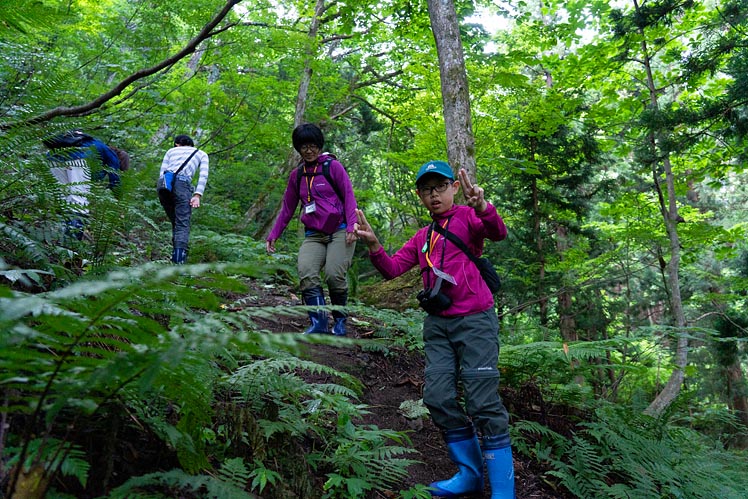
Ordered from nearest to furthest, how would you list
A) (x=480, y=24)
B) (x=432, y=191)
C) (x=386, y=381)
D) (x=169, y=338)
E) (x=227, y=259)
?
(x=169, y=338), (x=432, y=191), (x=386, y=381), (x=227, y=259), (x=480, y=24)

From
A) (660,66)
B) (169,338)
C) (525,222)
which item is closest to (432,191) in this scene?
(169,338)

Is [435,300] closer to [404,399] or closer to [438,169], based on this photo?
[438,169]

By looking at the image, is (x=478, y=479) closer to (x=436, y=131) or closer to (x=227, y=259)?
(x=227, y=259)

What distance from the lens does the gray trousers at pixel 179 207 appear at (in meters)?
6.84

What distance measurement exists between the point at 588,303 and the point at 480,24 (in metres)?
8.74

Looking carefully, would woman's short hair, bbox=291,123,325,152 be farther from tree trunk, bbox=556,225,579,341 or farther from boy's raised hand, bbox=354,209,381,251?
tree trunk, bbox=556,225,579,341

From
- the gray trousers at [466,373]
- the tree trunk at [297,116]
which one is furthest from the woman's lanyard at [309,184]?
the tree trunk at [297,116]

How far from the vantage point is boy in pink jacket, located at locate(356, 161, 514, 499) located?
302 centimetres

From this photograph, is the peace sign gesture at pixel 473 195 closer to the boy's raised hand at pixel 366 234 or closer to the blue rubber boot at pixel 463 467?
the boy's raised hand at pixel 366 234

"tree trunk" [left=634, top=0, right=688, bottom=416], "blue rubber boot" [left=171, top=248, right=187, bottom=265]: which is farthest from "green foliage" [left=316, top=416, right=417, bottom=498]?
"tree trunk" [left=634, top=0, right=688, bottom=416]

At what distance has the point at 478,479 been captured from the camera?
10.3 ft

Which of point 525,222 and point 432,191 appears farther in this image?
point 525,222

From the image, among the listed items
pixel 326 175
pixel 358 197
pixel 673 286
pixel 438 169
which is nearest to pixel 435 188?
pixel 438 169

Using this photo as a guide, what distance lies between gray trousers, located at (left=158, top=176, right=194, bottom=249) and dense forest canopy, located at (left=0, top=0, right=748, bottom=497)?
403 millimetres
